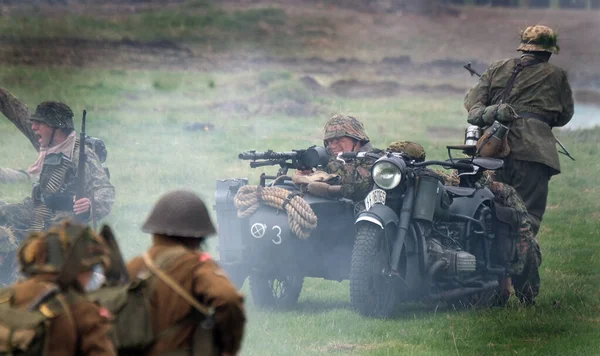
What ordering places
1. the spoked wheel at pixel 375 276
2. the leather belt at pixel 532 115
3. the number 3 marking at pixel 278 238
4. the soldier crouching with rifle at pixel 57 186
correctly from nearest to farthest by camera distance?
1. the spoked wheel at pixel 375 276
2. the number 3 marking at pixel 278 238
3. the soldier crouching with rifle at pixel 57 186
4. the leather belt at pixel 532 115

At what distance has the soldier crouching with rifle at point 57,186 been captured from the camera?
12.2 meters

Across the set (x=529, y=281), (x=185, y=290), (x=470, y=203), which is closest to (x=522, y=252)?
(x=529, y=281)

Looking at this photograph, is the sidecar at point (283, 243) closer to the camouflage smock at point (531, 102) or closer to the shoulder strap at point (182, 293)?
the camouflage smock at point (531, 102)

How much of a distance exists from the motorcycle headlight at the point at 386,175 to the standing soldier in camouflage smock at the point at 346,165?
0.54 m

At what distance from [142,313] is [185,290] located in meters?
0.22

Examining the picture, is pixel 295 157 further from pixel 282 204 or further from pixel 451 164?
pixel 451 164

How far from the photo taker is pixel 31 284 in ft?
18.9

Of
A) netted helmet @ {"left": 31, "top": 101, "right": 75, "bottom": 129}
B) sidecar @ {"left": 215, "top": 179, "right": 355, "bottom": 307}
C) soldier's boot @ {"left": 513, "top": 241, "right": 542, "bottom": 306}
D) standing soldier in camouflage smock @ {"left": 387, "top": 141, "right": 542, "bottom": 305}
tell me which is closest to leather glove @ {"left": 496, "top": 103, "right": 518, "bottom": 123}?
standing soldier in camouflage smock @ {"left": 387, "top": 141, "right": 542, "bottom": 305}

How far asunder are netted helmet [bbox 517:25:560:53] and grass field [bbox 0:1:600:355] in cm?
225

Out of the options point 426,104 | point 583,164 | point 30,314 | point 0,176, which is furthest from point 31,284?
point 426,104

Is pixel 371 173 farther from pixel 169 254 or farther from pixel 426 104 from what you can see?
pixel 426 104

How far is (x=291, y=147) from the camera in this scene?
21.1 meters

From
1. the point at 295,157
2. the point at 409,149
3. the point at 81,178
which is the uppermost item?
the point at 409,149

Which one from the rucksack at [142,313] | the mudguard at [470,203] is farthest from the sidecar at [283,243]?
the rucksack at [142,313]
